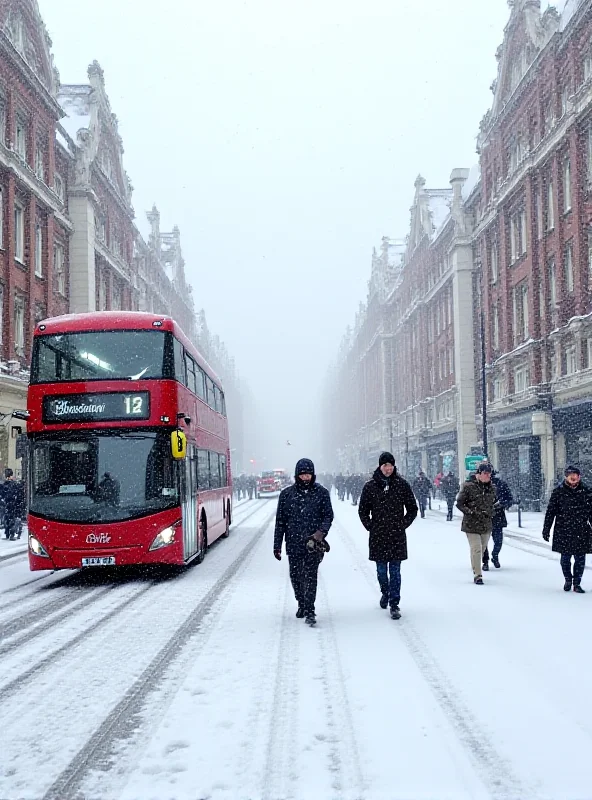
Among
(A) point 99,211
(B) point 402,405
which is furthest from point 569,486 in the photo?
(B) point 402,405

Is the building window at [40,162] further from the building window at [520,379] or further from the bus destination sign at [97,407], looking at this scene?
the bus destination sign at [97,407]

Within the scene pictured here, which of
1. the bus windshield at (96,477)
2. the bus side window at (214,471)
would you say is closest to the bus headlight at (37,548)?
the bus windshield at (96,477)

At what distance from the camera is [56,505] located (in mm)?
12531

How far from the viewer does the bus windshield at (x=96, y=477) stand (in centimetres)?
1253

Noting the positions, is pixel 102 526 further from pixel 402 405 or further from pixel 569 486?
pixel 402 405

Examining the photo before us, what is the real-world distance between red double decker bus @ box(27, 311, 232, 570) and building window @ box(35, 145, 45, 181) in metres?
25.3

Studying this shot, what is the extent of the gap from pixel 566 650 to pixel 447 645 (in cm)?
101

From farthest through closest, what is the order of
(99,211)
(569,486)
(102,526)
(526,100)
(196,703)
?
1. (99,211)
2. (526,100)
3. (102,526)
4. (569,486)
5. (196,703)

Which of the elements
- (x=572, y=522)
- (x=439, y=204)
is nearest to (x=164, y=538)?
(x=572, y=522)

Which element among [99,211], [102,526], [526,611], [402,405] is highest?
[99,211]

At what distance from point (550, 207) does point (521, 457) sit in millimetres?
9865

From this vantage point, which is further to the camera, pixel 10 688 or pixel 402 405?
pixel 402 405

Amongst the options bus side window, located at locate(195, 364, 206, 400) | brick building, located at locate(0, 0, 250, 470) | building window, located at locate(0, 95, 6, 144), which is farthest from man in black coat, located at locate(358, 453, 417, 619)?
building window, located at locate(0, 95, 6, 144)

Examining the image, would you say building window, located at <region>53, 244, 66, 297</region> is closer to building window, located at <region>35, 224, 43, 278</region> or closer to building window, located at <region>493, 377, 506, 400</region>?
building window, located at <region>35, 224, 43, 278</region>
